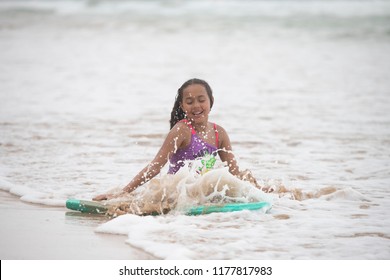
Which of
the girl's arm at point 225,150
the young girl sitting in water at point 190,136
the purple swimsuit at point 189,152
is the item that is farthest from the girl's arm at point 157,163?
the girl's arm at point 225,150

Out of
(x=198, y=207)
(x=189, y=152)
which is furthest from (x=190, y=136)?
(x=198, y=207)

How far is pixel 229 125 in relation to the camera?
339 inches

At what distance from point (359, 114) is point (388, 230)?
493 centimetres

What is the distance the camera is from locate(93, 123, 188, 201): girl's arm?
521 centimetres

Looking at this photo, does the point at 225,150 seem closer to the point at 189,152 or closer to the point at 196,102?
the point at 189,152

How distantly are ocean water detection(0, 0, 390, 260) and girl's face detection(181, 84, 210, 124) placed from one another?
56 centimetres

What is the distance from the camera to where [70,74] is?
42.7 ft

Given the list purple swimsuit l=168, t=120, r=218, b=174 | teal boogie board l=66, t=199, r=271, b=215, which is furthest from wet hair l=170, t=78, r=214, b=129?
teal boogie board l=66, t=199, r=271, b=215

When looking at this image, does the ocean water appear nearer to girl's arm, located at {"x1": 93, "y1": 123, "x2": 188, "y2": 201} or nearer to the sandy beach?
the sandy beach

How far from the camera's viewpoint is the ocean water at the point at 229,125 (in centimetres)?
453

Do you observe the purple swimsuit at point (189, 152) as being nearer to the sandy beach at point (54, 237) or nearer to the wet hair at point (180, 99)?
the wet hair at point (180, 99)

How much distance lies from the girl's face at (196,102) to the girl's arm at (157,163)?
0.58 feet
